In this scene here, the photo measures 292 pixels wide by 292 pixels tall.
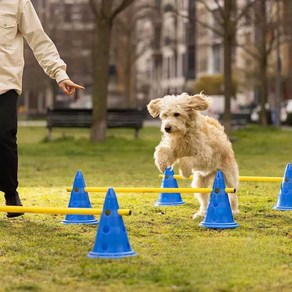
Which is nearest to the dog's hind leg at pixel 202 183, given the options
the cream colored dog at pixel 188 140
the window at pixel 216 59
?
the cream colored dog at pixel 188 140

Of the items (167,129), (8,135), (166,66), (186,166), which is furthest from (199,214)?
(166,66)

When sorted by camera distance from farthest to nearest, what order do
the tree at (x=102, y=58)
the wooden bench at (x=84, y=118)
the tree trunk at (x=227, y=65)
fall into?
the wooden bench at (x=84, y=118), the tree trunk at (x=227, y=65), the tree at (x=102, y=58)

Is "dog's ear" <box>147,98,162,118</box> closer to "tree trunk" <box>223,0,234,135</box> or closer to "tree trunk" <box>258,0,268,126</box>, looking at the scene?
"tree trunk" <box>223,0,234,135</box>

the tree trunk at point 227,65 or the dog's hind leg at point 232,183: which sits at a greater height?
the tree trunk at point 227,65

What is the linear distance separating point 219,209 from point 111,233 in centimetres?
190

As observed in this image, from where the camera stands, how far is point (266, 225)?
8.42 metres

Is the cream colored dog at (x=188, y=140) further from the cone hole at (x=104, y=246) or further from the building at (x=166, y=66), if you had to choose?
the building at (x=166, y=66)

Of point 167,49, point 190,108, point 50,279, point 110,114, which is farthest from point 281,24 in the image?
point 167,49

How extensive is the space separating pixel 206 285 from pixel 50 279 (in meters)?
1.03

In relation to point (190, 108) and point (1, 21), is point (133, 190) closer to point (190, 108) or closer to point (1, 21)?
point (190, 108)

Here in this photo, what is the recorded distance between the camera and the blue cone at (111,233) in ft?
21.2

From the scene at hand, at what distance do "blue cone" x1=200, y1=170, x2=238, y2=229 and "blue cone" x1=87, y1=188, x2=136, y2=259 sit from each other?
5.88 feet

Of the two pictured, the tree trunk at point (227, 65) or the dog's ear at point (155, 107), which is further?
the tree trunk at point (227, 65)

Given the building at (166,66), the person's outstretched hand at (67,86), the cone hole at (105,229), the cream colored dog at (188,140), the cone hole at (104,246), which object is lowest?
the cone hole at (104,246)
